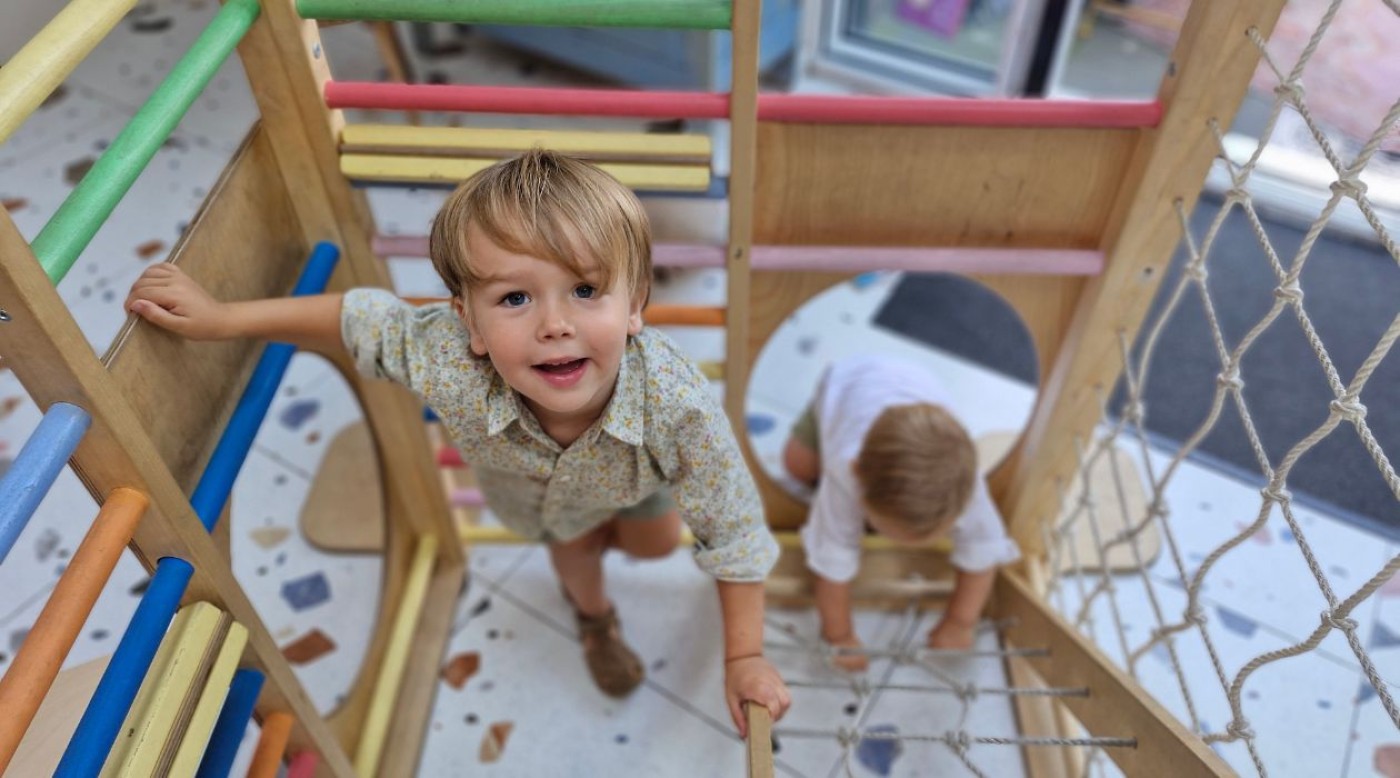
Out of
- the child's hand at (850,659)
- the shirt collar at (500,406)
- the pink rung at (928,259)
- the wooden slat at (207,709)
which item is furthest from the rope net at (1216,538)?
the wooden slat at (207,709)

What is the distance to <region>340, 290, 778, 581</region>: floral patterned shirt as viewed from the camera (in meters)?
0.75

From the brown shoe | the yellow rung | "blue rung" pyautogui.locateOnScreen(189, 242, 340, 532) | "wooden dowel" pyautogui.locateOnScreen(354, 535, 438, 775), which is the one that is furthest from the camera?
the brown shoe

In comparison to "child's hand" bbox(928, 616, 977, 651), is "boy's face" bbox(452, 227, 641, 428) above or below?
above

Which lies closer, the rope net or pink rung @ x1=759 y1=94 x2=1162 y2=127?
the rope net

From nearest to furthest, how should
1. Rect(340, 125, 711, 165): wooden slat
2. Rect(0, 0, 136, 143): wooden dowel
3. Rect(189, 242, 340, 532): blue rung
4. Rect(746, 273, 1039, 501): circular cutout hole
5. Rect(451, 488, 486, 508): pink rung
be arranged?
1. Rect(0, 0, 136, 143): wooden dowel
2. Rect(189, 242, 340, 532): blue rung
3. Rect(340, 125, 711, 165): wooden slat
4. Rect(451, 488, 486, 508): pink rung
5. Rect(746, 273, 1039, 501): circular cutout hole

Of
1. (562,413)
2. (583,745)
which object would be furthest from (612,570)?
(562,413)

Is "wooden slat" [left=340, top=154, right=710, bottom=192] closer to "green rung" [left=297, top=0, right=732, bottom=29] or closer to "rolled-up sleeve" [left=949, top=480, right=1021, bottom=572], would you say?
"green rung" [left=297, top=0, right=732, bottom=29]

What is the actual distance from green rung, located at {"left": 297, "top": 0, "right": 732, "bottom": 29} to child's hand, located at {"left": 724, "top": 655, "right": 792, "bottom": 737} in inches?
21.1

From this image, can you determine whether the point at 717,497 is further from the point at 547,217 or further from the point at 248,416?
the point at 248,416

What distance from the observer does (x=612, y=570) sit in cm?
138

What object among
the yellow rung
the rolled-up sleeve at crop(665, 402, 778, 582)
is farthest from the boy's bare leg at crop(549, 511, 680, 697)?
the yellow rung

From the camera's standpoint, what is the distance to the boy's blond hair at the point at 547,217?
629 millimetres

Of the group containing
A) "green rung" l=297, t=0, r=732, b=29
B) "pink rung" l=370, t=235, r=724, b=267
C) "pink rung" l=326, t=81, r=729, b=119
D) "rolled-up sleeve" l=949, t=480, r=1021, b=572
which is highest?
"green rung" l=297, t=0, r=732, b=29

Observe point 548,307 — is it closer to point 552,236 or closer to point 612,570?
point 552,236
